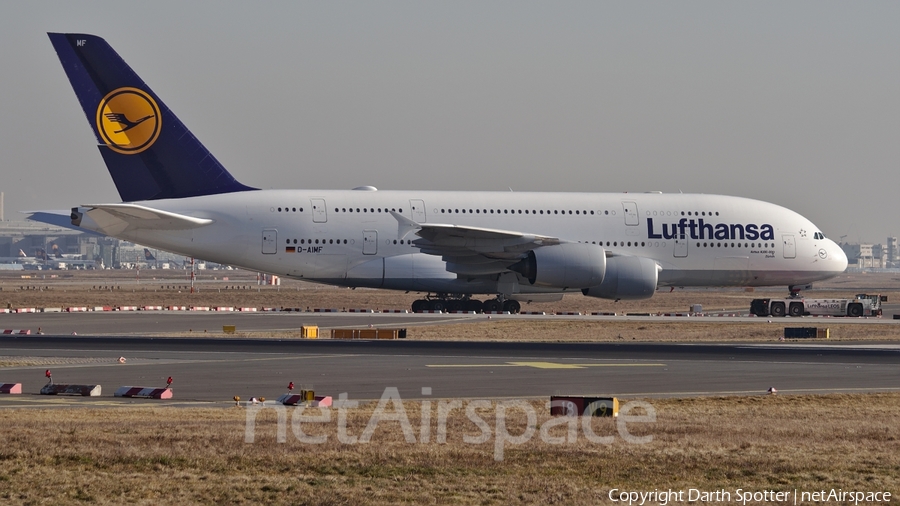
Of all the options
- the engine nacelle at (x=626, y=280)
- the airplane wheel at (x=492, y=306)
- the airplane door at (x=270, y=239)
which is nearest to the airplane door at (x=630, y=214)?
the engine nacelle at (x=626, y=280)

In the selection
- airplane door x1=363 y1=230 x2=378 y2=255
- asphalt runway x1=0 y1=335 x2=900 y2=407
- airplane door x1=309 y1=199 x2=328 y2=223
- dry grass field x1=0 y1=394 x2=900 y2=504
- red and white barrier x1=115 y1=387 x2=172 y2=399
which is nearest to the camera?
dry grass field x1=0 y1=394 x2=900 y2=504

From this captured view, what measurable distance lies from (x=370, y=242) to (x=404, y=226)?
2.22 metres

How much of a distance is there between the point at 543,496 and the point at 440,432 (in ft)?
13.7

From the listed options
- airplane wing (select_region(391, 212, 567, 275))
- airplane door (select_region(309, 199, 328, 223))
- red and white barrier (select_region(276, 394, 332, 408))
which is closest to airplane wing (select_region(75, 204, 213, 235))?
airplane door (select_region(309, 199, 328, 223))

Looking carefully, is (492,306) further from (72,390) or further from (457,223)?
(72,390)

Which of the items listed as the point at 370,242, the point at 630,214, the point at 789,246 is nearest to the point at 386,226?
the point at 370,242

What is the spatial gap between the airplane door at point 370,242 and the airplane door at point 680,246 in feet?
42.2

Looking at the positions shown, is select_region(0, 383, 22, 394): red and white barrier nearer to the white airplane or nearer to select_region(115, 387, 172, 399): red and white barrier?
select_region(115, 387, 172, 399): red and white barrier

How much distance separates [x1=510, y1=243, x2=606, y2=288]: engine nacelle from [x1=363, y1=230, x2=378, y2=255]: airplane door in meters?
6.12

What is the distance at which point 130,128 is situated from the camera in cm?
4297

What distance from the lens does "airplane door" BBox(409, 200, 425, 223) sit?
1761 inches

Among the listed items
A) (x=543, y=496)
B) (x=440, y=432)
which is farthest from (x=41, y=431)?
(x=543, y=496)

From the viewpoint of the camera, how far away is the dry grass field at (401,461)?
1128cm

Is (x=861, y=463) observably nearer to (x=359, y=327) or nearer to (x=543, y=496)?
(x=543, y=496)
